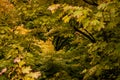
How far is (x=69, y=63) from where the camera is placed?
7.89 meters

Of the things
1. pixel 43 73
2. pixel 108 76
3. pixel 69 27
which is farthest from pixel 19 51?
pixel 108 76

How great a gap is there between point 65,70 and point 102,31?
1.96m

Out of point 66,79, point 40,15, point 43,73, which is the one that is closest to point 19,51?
point 43,73

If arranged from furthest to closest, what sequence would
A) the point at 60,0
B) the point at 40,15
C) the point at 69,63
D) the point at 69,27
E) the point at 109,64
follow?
1. the point at 40,15
2. the point at 69,63
3. the point at 60,0
4. the point at 69,27
5. the point at 109,64

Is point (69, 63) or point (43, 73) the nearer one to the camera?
point (43, 73)

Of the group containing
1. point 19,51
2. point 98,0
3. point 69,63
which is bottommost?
point 69,63

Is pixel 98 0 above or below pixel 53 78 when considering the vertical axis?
above

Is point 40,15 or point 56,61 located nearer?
point 56,61

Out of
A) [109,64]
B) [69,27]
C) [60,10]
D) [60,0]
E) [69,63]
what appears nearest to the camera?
[60,10]

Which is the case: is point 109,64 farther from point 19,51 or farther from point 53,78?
point 19,51

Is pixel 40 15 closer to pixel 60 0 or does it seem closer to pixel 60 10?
pixel 60 0

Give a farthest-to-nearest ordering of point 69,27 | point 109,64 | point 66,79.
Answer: point 66,79
point 69,27
point 109,64

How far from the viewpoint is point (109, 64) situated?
5348 millimetres

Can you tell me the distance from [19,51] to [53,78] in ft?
3.50
